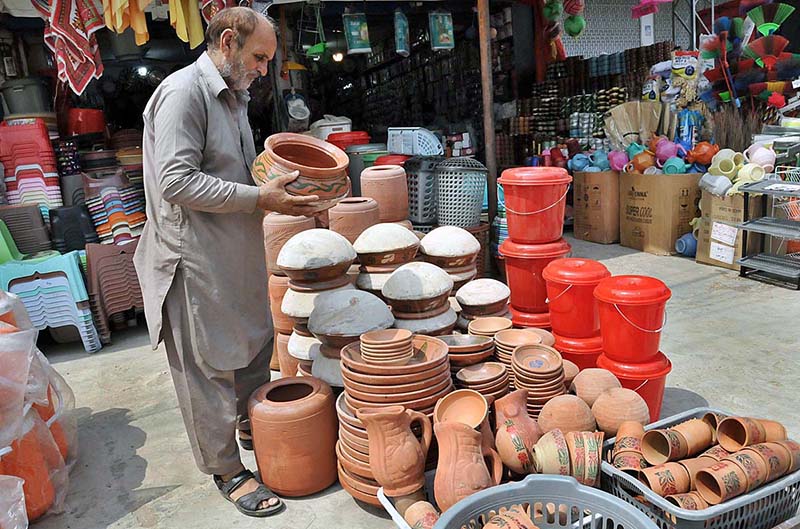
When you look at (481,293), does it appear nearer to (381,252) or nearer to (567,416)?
(381,252)

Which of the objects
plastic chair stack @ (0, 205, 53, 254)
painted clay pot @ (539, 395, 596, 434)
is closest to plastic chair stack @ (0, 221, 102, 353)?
plastic chair stack @ (0, 205, 53, 254)

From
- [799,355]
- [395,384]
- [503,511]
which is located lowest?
[799,355]

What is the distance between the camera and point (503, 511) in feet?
5.23

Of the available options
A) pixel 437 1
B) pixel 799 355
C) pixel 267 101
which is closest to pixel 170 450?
pixel 799 355

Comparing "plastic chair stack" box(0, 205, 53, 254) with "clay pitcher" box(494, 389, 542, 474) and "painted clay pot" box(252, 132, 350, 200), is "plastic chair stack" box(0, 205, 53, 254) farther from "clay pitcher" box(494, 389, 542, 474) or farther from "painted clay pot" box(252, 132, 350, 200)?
"clay pitcher" box(494, 389, 542, 474)

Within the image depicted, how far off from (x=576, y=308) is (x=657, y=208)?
315 centimetres

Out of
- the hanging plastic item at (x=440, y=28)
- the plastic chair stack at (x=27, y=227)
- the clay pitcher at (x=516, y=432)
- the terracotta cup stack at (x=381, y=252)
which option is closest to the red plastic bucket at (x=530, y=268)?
the terracotta cup stack at (x=381, y=252)

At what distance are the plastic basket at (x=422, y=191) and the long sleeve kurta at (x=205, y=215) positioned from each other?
196 cm

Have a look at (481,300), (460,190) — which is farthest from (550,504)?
(460,190)

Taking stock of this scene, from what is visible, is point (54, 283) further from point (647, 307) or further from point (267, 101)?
point (647, 307)

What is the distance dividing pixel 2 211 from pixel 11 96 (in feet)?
3.16

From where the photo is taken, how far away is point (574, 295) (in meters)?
2.51

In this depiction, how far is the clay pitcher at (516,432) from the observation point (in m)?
1.87

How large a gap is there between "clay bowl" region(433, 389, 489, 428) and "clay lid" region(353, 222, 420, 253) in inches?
37.5
